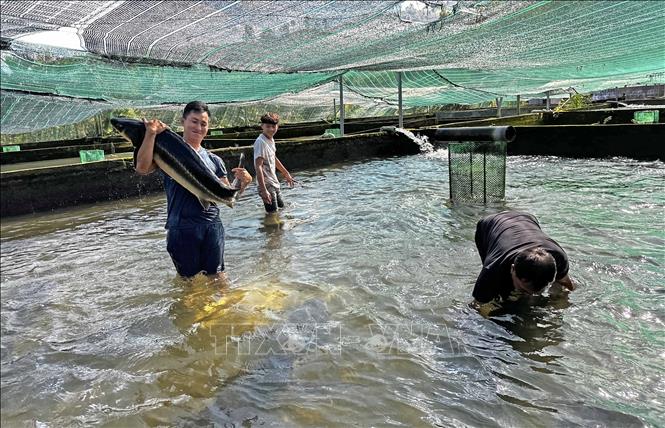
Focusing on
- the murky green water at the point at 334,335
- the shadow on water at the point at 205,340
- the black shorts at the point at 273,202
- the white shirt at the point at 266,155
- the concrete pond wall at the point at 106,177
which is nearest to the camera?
the murky green water at the point at 334,335

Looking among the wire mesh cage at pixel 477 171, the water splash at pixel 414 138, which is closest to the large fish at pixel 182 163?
the wire mesh cage at pixel 477 171

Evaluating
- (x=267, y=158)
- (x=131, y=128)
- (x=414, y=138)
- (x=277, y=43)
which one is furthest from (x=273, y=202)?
(x=414, y=138)

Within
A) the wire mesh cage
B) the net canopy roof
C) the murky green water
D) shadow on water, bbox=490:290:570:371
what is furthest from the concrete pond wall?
shadow on water, bbox=490:290:570:371

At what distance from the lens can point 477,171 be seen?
8031mm

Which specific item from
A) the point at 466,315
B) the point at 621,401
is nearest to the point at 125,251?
the point at 466,315

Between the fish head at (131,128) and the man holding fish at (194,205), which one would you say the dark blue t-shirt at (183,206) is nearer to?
the man holding fish at (194,205)

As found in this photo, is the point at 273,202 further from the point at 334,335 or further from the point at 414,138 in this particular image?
the point at 414,138

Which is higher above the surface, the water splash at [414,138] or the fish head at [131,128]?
the fish head at [131,128]

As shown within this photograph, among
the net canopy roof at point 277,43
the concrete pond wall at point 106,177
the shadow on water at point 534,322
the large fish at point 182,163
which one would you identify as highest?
the net canopy roof at point 277,43

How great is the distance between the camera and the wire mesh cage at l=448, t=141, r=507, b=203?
7.93 metres

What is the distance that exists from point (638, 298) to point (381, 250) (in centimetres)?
265

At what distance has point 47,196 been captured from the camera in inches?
365

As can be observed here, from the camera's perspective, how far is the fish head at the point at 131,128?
9.85 ft

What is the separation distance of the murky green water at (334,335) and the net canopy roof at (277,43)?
2.85 meters
